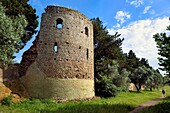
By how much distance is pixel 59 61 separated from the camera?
22062 mm

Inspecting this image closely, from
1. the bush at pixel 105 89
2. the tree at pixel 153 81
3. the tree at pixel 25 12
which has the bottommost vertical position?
the bush at pixel 105 89

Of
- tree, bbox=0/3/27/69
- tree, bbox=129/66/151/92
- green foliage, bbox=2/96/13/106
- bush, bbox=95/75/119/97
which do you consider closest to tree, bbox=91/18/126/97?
bush, bbox=95/75/119/97

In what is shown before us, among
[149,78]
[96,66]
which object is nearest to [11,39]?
[96,66]

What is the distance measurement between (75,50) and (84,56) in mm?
1593

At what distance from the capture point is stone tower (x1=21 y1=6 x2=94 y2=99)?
21.5 metres

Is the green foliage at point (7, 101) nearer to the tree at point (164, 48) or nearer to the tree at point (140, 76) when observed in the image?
the tree at point (164, 48)

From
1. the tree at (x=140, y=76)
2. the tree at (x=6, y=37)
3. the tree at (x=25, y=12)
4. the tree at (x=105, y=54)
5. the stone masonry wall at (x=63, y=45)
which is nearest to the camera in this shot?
the tree at (x=6, y=37)

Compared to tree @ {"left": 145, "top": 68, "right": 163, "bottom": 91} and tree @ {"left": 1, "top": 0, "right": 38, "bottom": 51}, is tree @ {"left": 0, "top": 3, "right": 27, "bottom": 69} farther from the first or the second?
tree @ {"left": 145, "top": 68, "right": 163, "bottom": 91}

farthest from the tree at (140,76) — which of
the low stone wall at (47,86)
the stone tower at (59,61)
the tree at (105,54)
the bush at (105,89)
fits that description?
the low stone wall at (47,86)

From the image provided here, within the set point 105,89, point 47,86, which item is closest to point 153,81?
point 105,89

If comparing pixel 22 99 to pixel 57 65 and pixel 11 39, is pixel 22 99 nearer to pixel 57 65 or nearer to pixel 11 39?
pixel 57 65

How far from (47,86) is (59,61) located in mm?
2732

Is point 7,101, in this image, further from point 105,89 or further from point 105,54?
point 105,54

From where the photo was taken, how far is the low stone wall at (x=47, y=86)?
21266 millimetres
